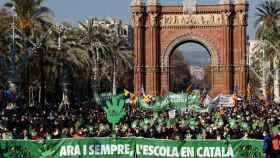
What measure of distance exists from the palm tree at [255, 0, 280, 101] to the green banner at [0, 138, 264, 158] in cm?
4348

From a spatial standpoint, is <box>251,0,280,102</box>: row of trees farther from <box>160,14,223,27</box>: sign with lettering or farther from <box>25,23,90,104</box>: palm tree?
<box>25,23,90,104</box>: palm tree

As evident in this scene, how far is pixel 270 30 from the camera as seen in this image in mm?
75688

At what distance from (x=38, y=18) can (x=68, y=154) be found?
127 feet

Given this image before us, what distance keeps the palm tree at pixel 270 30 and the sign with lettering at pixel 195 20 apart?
4.15m

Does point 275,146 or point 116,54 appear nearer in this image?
point 275,146

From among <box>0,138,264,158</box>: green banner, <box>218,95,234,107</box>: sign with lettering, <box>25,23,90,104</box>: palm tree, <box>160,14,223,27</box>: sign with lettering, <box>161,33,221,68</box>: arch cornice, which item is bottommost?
<box>0,138,264,158</box>: green banner

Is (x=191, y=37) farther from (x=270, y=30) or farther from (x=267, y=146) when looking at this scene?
(x=267, y=146)

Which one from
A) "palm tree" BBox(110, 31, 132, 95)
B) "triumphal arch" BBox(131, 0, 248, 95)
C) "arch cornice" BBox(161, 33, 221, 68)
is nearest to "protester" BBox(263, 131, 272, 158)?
"triumphal arch" BBox(131, 0, 248, 95)

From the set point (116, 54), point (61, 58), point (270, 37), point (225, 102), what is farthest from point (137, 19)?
point (225, 102)

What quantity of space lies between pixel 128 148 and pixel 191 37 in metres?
56.4

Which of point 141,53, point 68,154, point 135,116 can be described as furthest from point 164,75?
point 68,154

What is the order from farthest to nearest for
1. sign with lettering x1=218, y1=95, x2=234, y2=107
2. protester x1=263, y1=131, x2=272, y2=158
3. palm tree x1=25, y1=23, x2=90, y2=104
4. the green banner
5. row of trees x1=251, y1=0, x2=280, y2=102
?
row of trees x1=251, y1=0, x2=280, y2=102 → palm tree x1=25, y1=23, x2=90, y2=104 → sign with lettering x1=218, y1=95, x2=234, y2=107 → the green banner → protester x1=263, y1=131, x2=272, y2=158

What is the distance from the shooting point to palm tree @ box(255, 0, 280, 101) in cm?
7331

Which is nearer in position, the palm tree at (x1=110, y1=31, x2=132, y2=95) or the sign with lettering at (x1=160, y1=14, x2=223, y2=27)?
the sign with lettering at (x1=160, y1=14, x2=223, y2=27)
